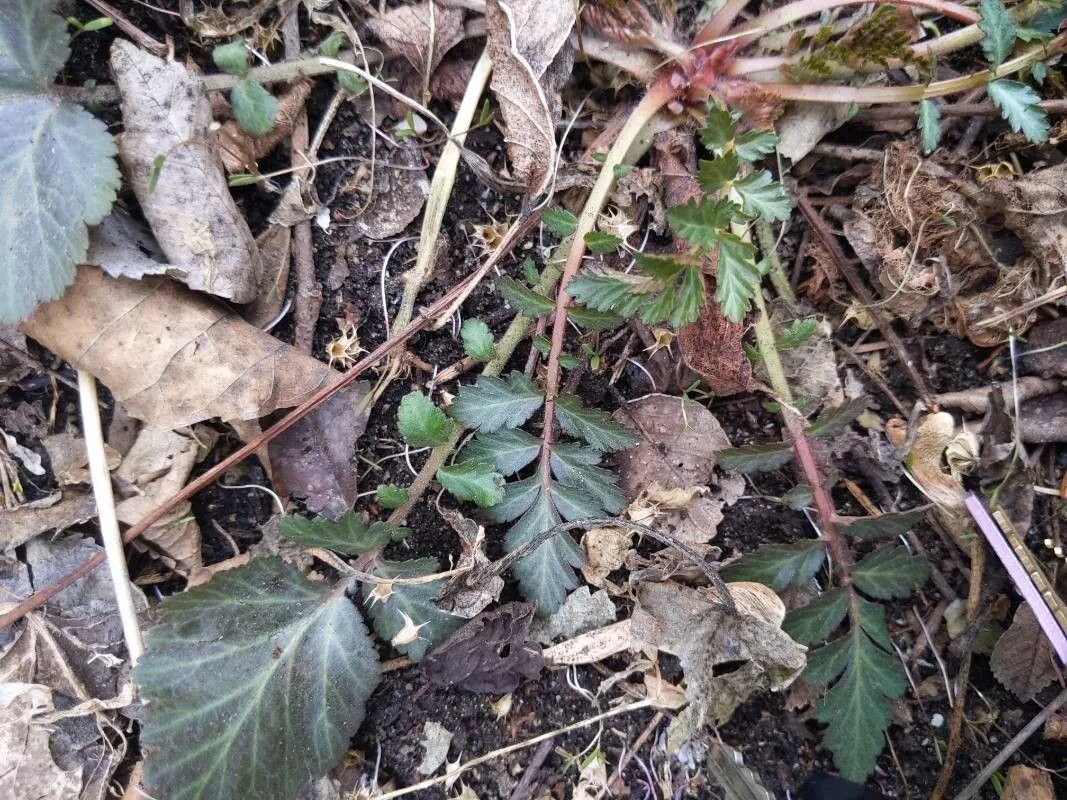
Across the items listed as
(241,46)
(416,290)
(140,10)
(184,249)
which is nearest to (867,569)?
(416,290)

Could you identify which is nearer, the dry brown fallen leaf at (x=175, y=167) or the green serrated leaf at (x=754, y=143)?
the green serrated leaf at (x=754, y=143)

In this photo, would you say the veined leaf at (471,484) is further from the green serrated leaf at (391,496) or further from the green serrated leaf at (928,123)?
the green serrated leaf at (928,123)

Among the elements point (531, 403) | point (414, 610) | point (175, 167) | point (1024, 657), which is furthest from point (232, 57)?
point (1024, 657)

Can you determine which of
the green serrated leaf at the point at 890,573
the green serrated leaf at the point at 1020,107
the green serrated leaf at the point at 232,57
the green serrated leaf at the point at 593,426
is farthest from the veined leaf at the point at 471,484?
the green serrated leaf at the point at 1020,107

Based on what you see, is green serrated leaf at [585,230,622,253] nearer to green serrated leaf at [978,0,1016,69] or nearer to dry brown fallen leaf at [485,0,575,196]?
dry brown fallen leaf at [485,0,575,196]

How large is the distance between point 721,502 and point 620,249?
2.37ft

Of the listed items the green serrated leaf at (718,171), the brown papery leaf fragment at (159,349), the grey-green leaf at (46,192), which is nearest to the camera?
the green serrated leaf at (718,171)

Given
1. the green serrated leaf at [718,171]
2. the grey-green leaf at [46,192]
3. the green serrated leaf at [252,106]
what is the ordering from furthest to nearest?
1. the green serrated leaf at [252,106]
2. the grey-green leaf at [46,192]
3. the green serrated leaf at [718,171]

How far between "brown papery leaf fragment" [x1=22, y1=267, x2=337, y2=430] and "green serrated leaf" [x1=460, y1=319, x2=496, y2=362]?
46 cm

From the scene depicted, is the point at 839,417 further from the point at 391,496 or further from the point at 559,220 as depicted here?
the point at 391,496

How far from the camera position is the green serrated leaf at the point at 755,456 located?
5.77ft

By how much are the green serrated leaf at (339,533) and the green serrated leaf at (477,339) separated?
46cm

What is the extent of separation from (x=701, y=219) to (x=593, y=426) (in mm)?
532

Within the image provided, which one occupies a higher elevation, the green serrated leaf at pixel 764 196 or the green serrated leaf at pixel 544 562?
the green serrated leaf at pixel 764 196
